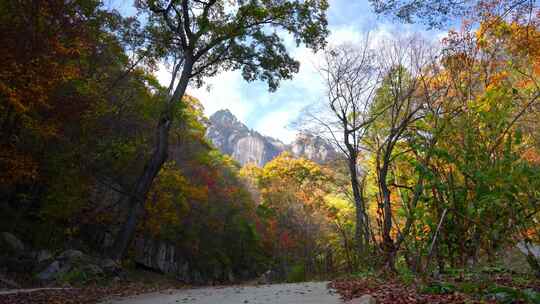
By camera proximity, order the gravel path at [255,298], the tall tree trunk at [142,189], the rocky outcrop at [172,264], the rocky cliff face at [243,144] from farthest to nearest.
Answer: the rocky cliff face at [243,144]
the rocky outcrop at [172,264]
the tall tree trunk at [142,189]
the gravel path at [255,298]

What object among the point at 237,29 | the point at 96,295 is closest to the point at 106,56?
the point at 237,29

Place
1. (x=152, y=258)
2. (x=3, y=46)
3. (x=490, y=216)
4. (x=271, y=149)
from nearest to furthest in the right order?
(x=490, y=216), (x=3, y=46), (x=152, y=258), (x=271, y=149)

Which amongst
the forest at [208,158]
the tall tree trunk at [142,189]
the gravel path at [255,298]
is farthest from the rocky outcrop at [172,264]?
the gravel path at [255,298]

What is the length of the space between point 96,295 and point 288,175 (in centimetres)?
2826

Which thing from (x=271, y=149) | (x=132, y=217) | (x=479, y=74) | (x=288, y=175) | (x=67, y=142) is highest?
(x=271, y=149)

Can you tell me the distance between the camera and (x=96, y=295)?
6637mm

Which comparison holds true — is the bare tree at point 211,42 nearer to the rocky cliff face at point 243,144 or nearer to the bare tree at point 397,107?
the bare tree at point 397,107

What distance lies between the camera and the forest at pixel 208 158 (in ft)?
16.2

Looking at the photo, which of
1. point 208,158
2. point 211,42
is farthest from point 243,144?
point 211,42

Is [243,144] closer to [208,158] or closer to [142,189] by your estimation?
[208,158]

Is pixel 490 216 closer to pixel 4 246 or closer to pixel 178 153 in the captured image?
pixel 4 246

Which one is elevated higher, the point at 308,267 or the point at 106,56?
the point at 106,56

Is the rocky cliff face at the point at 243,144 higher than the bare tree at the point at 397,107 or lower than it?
higher

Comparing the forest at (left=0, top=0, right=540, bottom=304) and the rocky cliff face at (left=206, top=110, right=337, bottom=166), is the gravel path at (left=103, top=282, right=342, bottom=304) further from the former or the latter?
the rocky cliff face at (left=206, top=110, right=337, bottom=166)
